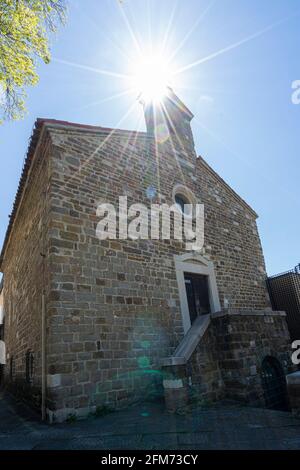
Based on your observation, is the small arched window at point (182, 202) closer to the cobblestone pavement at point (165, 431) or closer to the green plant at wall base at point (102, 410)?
the cobblestone pavement at point (165, 431)

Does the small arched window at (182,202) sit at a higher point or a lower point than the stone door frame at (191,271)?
higher

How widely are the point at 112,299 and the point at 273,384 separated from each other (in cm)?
396

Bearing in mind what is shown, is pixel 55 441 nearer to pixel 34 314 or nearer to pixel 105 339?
pixel 105 339

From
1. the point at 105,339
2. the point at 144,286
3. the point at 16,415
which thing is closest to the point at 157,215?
the point at 144,286

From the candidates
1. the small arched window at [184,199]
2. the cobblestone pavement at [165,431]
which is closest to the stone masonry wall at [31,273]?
the cobblestone pavement at [165,431]

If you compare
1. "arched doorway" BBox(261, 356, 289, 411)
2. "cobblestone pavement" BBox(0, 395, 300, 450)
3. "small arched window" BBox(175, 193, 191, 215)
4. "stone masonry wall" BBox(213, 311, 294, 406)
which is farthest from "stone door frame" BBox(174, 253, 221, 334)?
"cobblestone pavement" BBox(0, 395, 300, 450)

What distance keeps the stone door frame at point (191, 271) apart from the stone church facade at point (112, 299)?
31 mm

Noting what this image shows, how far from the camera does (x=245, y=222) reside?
11.9 m

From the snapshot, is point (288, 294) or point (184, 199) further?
point (288, 294)

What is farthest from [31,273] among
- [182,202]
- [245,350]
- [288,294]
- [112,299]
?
[288,294]

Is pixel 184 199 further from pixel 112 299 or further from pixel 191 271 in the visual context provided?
pixel 112 299

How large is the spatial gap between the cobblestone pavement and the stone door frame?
258cm

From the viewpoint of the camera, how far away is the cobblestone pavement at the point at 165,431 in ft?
11.0

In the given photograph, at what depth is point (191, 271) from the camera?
818 cm
